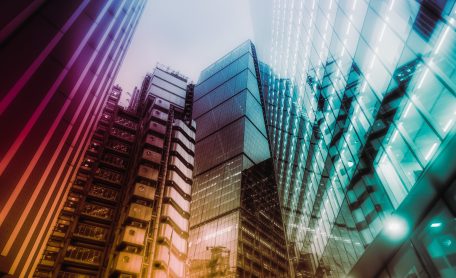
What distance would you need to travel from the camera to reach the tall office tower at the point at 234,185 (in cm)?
5428

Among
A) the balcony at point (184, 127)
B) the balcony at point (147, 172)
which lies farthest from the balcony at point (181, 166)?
the balcony at point (184, 127)

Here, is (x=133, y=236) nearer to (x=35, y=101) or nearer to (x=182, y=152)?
(x=182, y=152)

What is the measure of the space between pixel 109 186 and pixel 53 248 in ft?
30.9

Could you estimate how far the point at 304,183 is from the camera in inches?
1041

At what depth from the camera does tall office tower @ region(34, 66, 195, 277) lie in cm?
2991

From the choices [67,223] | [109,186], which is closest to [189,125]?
[109,186]

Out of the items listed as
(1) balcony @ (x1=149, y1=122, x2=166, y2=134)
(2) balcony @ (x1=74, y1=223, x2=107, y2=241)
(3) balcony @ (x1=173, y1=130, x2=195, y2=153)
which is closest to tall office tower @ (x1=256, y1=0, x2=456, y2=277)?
(2) balcony @ (x1=74, y1=223, x2=107, y2=241)

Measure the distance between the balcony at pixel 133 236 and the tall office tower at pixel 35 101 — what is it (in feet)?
73.6

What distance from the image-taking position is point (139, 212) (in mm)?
32688

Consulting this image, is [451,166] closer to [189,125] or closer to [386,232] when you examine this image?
[386,232]

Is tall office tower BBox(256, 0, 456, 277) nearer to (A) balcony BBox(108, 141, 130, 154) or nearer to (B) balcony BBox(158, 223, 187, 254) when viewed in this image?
(B) balcony BBox(158, 223, 187, 254)

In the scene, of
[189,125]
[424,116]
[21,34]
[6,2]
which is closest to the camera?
[6,2]

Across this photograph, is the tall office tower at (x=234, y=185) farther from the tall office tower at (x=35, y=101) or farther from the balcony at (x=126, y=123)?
the tall office tower at (x=35, y=101)

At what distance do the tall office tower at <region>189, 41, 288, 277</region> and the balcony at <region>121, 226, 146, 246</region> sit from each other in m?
22.7
